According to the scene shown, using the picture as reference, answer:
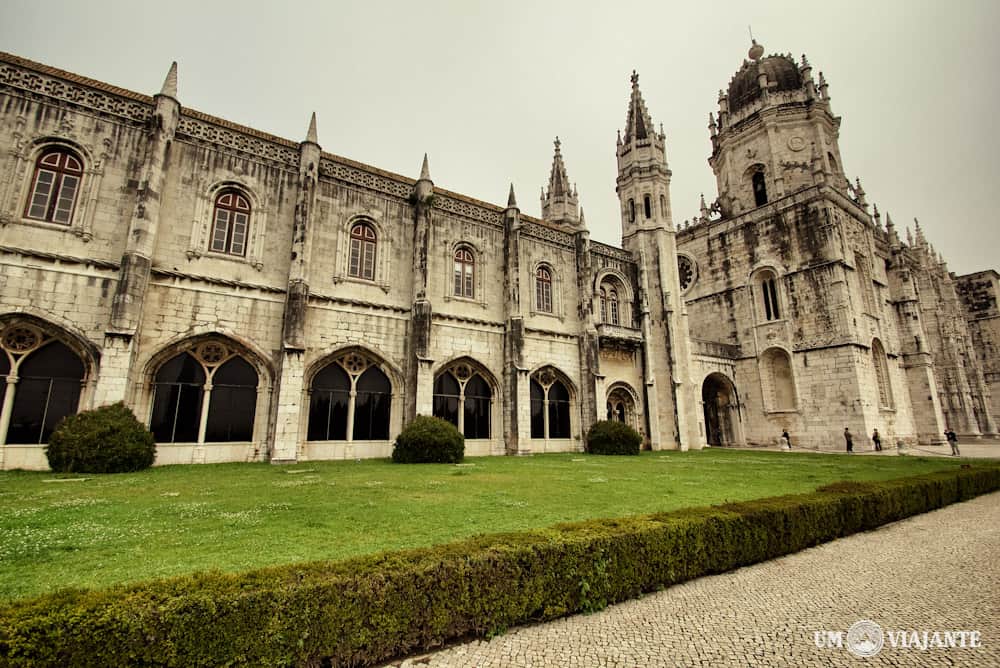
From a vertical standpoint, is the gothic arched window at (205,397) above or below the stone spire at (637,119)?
below

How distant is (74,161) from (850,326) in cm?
3542

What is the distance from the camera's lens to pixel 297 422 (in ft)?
48.5

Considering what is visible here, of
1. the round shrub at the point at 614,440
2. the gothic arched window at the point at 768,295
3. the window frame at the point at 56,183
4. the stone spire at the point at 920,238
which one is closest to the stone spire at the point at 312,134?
the window frame at the point at 56,183

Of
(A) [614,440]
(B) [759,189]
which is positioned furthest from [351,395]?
(B) [759,189]

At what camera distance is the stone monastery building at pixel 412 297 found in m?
13.1

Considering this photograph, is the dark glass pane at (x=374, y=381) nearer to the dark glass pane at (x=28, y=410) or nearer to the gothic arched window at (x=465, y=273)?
the gothic arched window at (x=465, y=273)

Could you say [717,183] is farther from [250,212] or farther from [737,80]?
[250,212]

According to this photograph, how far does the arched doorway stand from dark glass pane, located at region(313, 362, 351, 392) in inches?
890

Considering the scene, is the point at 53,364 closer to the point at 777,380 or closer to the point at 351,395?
the point at 351,395

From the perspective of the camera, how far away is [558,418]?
71.1 feet

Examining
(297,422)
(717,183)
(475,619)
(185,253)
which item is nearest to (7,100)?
(185,253)

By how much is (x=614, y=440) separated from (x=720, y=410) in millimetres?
14189

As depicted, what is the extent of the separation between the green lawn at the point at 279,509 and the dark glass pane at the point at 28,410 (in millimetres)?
1551

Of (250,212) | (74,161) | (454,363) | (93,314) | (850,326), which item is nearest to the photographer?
(93,314)
